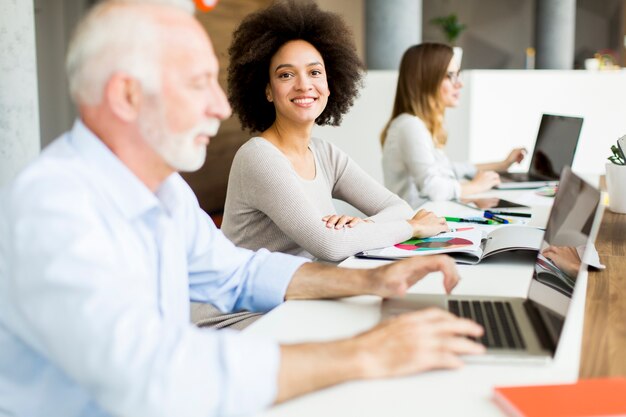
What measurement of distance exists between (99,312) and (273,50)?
167 centimetres

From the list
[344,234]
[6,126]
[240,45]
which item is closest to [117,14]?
[344,234]

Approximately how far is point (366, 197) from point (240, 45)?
0.66m

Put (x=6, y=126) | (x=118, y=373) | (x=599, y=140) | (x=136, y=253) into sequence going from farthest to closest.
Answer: (x=599, y=140)
(x=6, y=126)
(x=136, y=253)
(x=118, y=373)

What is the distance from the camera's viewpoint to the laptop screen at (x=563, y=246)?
51.9 inches

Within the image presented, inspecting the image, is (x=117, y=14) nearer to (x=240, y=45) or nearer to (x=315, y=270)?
(x=315, y=270)

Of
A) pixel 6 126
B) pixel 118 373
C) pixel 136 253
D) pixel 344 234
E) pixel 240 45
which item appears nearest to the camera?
pixel 118 373

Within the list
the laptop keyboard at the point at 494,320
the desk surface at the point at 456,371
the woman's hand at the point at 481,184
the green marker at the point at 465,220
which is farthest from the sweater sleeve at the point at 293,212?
the woman's hand at the point at 481,184

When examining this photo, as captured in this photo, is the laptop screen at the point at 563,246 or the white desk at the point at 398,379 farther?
the laptop screen at the point at 563,246

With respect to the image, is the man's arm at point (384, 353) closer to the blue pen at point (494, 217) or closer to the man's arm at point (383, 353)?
the man's arm at point (383, 353)

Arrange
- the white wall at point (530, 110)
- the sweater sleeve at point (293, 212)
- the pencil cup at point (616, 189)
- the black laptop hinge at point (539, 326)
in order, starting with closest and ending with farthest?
the black laptop hinge at point (539, 326) → the sweater sleeve at point (293, 212) → the pencil cup at point (616, 189) → the white wall at point (530, 110)

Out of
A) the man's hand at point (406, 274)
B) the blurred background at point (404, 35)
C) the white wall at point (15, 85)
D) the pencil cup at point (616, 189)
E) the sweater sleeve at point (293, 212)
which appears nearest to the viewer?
the man's hand at point (406, 274)

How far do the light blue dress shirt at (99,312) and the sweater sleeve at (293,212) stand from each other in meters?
0.86

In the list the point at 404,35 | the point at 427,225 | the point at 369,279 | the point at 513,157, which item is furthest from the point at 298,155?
the point at 404,35

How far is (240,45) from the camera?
2.47 metres
